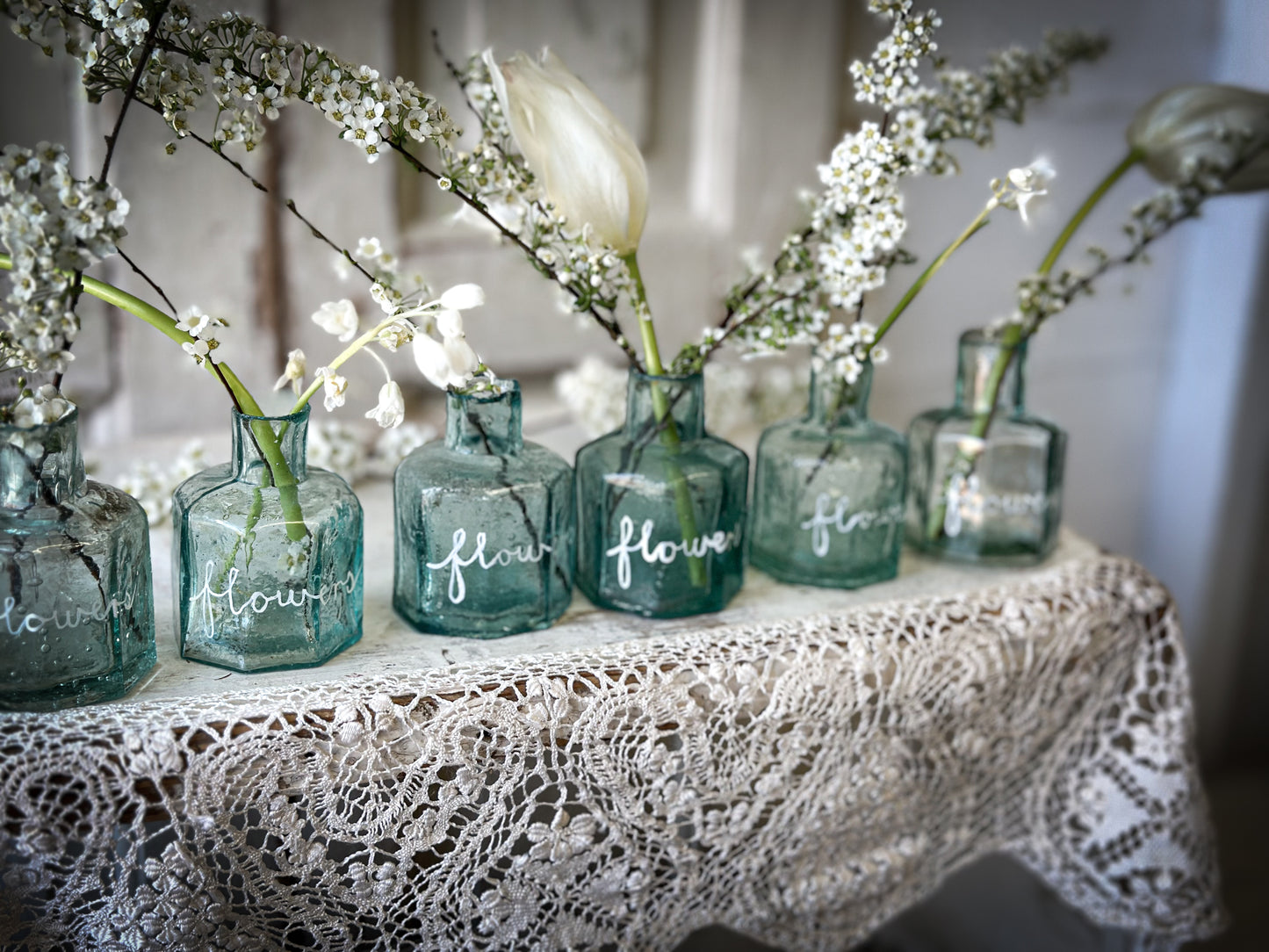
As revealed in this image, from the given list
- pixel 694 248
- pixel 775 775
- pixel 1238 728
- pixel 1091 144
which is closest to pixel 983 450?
pixel 775 775

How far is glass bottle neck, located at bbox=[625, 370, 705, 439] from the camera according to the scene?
33.9 inches

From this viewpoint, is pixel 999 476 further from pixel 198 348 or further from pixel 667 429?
pixel 198 348

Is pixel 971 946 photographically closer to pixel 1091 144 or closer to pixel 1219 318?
pixel 1219 318

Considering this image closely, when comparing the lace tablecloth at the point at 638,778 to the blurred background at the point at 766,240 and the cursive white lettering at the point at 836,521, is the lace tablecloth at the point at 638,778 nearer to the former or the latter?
the cursive white lettering at the point at 836,521

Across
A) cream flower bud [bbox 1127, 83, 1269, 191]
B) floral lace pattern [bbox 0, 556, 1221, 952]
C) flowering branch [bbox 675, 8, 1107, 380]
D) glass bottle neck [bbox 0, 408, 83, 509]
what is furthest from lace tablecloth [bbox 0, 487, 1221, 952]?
cream flower bud [bbox 1127, 83, 1269, 191]

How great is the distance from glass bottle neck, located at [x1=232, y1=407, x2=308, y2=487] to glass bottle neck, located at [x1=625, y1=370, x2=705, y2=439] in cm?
25

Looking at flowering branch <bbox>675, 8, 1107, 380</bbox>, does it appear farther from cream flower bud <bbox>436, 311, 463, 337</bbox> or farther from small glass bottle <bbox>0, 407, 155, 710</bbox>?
small glass bottle <bbox>0, 407, 155, 710</bbox>

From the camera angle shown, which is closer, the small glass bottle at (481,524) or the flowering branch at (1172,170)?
the small glass bottle at (481,524)

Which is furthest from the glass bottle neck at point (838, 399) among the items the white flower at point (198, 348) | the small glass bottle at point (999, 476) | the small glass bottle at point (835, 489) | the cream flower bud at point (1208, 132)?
the white flower at point (198, 348)

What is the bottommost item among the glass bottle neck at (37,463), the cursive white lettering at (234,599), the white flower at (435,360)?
the cursive white lettering at (234,599)

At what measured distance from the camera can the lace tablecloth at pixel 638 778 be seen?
0.71m

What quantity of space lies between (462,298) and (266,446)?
168mm

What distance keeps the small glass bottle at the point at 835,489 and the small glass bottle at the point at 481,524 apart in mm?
204

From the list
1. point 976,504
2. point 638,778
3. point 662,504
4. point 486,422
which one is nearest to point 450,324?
point 486,422
